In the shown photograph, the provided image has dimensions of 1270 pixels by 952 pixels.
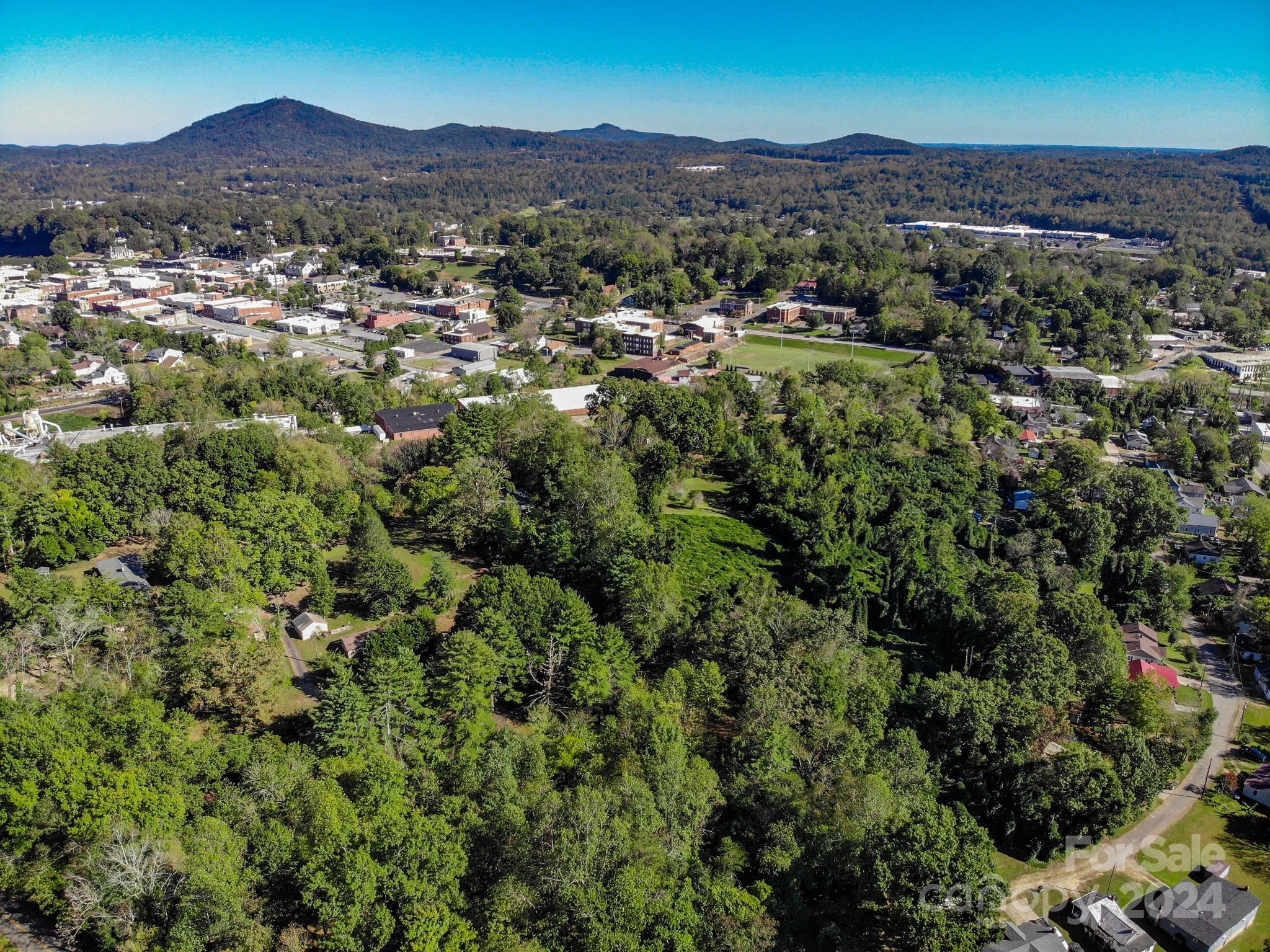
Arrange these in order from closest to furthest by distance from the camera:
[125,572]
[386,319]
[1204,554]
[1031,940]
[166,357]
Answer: [1031,940] → [125,572] → [1204,554] → [166,357] → [386,319]

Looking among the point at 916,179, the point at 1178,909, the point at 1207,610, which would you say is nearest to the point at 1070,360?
the point at 1207,610

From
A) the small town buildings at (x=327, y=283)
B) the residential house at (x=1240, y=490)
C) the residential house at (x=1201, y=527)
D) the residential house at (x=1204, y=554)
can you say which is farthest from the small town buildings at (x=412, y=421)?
the small town buildings at (x=327, y=283)

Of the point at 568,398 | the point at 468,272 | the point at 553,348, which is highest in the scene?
the point at 468,272

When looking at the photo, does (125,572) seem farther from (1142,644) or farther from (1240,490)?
(1240,490)

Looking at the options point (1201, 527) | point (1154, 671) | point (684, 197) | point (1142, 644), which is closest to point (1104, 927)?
point (1154, 671)

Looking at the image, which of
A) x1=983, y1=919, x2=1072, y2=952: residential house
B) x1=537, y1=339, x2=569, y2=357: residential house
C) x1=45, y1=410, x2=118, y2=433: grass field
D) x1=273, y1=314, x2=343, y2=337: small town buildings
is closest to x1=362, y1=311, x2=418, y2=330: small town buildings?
x1=273, y1=314, x2=343, y2=337: small town buildings

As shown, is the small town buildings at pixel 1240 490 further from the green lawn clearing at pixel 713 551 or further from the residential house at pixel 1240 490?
the green lawn clearing at pixel 713 551

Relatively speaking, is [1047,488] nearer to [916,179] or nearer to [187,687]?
[187,687]
